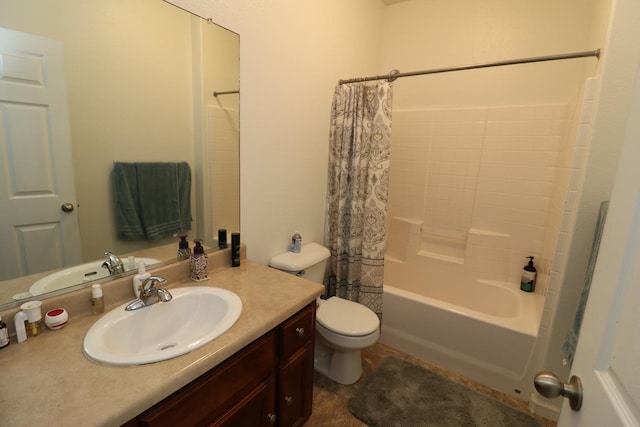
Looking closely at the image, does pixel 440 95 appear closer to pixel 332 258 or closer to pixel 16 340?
pixel 332 258

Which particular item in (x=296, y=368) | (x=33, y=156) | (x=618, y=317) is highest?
(x=33, y=156)

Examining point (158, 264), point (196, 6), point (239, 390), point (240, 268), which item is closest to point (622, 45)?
point (196, 6)

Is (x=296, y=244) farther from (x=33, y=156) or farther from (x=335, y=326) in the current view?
(x=33, y=156)

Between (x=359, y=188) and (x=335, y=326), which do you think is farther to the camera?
(x=359, y=188)


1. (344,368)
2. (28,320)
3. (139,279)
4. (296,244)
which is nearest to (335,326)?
(344,368)

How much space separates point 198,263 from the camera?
1.29m

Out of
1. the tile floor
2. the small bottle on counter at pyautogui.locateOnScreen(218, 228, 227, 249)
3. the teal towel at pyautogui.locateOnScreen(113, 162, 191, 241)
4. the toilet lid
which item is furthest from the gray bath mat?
the teal towel at pyautogui.locateOnScreen(113, 162, 191, 241)

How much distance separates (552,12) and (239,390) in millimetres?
2912

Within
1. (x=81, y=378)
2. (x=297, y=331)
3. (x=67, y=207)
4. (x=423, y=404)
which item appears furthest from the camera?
(x=423, y=404)

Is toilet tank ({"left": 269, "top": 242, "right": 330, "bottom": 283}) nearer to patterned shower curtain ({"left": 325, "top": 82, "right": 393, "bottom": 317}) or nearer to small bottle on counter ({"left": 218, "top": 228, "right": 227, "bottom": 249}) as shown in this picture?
patterned shower curtain ({"left": 325, "top": 82, "right": 393, "bottom": 317})

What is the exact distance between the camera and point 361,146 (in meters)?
2.06

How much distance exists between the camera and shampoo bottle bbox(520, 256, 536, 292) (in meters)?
2.21

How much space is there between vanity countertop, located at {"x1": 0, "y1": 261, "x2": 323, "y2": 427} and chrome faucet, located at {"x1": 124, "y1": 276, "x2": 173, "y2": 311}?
11 cm

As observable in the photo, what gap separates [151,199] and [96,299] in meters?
0.42
